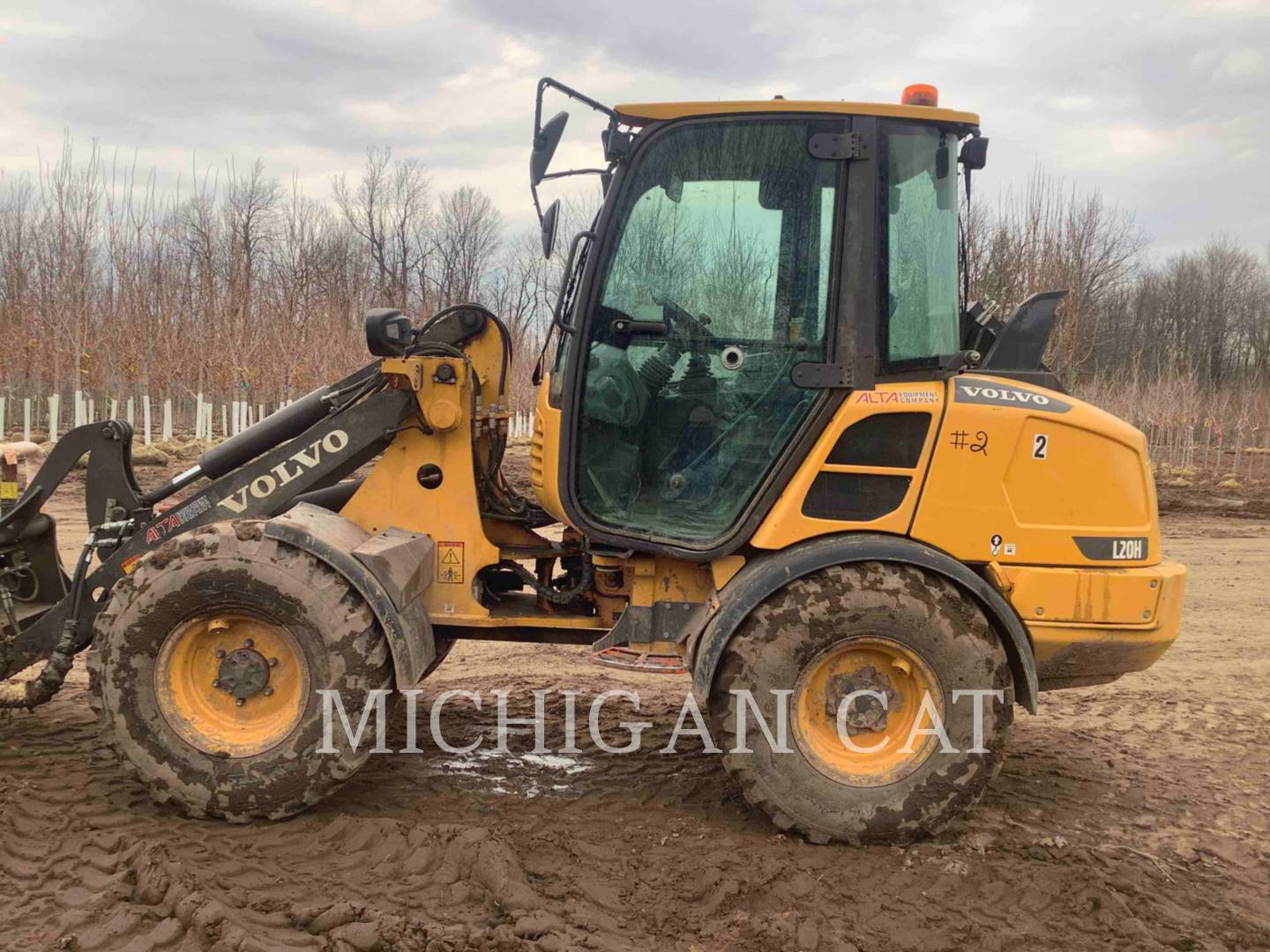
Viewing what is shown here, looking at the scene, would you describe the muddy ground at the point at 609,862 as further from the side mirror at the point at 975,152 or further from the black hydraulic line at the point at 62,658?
the side mirror at the point at 975,152

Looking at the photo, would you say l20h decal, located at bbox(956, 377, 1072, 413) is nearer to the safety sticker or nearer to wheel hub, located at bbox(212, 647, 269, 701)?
the safety sticker

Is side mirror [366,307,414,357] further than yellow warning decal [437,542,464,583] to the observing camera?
No

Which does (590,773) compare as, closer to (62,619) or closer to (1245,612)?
(62,619)

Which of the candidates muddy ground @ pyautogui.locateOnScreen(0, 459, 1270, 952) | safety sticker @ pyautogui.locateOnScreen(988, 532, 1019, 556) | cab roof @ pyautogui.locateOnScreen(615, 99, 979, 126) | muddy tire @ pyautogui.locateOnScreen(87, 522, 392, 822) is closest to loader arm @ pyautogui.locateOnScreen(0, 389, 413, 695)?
muddy tire @ pyautogui.locateOnScreen(87, 522, 392, 822)

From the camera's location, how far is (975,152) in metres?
4.28

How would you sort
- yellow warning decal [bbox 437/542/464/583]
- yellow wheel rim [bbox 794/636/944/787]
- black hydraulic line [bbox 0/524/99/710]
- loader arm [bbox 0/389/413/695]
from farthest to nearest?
yellow warning decal [bbox 437/542/464/583], loader arm [bbox 0/389/413/695], black hydraulic line [bbox 0/524/99/710], yellow wheel rim [bbox 794/636/944/787]

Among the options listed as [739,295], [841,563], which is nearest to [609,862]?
[841,563]

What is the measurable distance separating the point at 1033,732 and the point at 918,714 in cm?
190

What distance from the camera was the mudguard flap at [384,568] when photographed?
3986 mm

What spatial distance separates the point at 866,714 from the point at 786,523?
2.70ft

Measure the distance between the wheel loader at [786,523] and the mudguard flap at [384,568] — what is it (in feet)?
0.05

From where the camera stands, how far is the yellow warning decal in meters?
4.54

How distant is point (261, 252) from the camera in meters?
33.7

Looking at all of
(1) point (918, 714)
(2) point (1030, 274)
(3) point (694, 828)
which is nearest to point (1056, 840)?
(1) point (918, 714)
